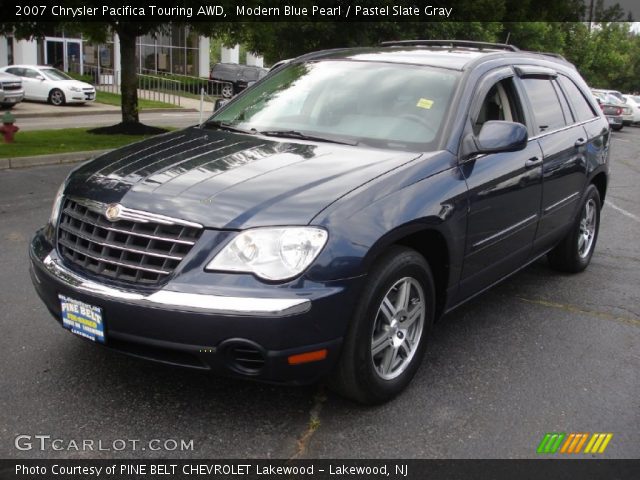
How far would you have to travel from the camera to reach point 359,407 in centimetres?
344

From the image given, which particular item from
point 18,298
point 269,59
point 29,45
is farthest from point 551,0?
point 18,298

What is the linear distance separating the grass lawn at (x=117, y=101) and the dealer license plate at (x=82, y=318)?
23318mm

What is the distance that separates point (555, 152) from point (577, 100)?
1.03 meters

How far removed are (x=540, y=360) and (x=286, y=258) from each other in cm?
194

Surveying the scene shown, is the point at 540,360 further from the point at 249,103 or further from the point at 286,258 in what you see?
the point at 249,103

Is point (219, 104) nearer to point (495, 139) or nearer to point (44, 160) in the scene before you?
point (495, 139)

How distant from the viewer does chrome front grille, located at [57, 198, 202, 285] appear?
3.02 metres

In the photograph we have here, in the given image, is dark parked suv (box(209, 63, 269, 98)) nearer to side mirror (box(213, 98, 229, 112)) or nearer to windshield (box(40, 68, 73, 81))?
windshield (box(40, 68, 73, 81))

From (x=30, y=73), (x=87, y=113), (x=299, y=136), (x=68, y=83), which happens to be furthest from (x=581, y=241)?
(x=30, y=73)

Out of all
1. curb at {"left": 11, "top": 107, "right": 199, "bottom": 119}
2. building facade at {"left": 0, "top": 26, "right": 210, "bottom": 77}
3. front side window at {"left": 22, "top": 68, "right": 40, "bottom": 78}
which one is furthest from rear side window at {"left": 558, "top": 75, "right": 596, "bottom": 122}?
front side window at {"left": 22, "top": 68, "right": 40, "bottom": 78}

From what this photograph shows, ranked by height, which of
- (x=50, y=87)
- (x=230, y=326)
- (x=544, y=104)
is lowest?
(x=50, y=87)

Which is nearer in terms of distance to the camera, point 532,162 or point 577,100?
point 532,162

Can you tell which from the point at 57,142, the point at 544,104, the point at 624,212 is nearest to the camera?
the point at 544,104

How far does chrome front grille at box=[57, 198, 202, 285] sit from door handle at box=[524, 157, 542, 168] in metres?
2.33
